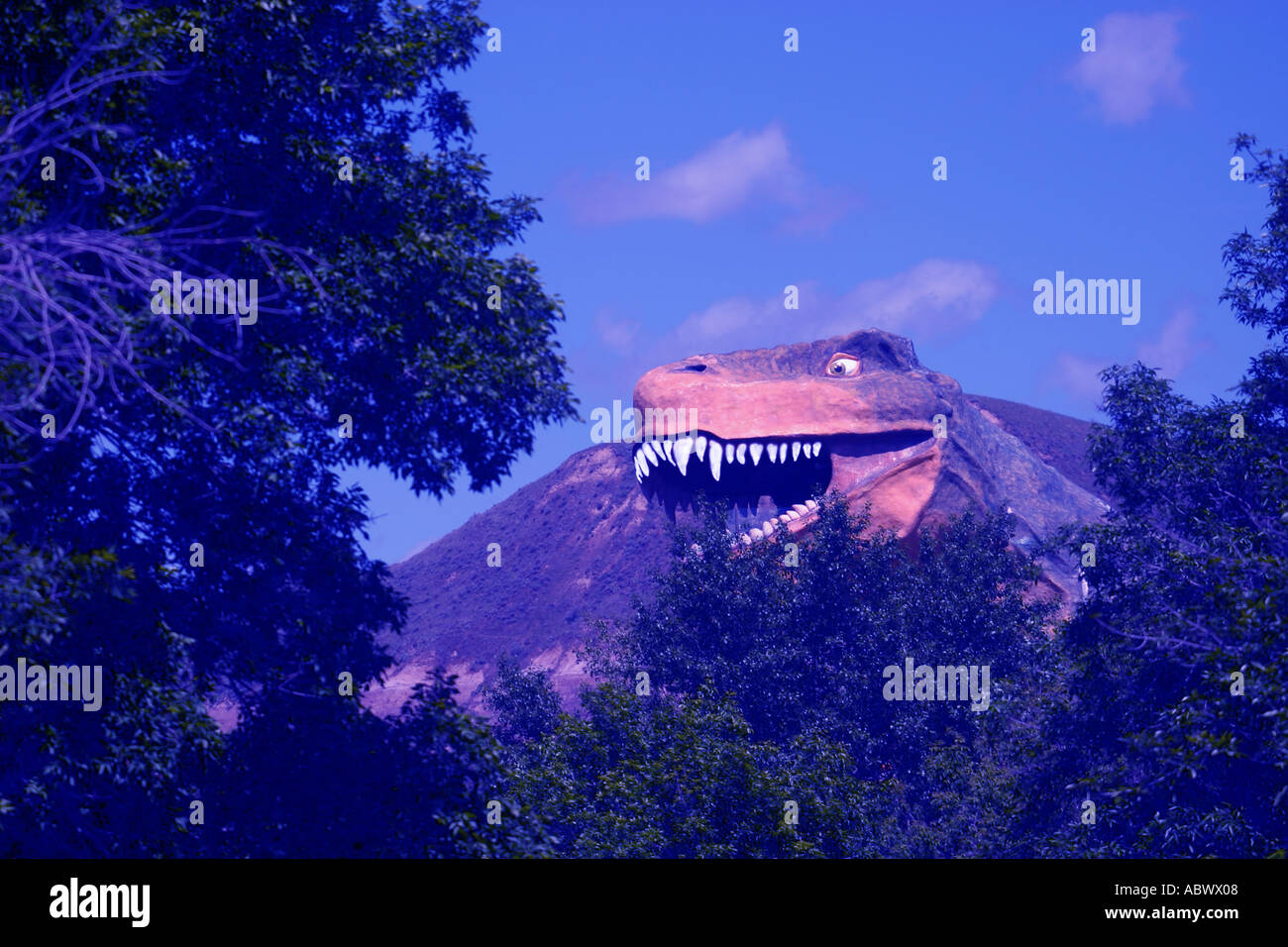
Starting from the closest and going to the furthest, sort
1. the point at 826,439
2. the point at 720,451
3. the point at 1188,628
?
the point at 1188,628 < the point at 720,451 < the point at 826,439

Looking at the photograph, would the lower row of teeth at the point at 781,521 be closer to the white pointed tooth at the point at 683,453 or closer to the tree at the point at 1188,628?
the white pointed tooth at the point at 683,453

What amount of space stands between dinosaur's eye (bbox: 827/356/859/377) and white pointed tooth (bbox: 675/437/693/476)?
5258mm

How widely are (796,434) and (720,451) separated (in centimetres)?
191

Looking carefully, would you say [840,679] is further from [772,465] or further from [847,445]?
[847,445]

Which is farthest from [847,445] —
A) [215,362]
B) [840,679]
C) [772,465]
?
[215,362]

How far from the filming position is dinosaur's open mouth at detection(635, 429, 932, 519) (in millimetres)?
31328

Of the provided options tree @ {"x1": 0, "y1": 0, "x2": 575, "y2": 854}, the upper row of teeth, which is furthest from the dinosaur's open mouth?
tree @ {"x1": 0, "y1": 0, "x2": 575, "y2": 854}

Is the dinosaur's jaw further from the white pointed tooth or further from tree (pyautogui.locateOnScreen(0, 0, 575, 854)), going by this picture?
tree (pyautogui.locateOnScreen(0, 0, 575, 854))

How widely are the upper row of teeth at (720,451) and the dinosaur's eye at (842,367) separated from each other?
287 cm

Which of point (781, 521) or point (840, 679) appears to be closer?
point (840, 679)

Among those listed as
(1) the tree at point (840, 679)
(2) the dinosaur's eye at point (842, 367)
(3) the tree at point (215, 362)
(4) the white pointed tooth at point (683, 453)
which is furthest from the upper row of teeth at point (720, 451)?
(3) the tree at point (215, 362)

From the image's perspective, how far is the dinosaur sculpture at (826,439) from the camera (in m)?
31.3

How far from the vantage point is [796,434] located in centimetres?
3142
